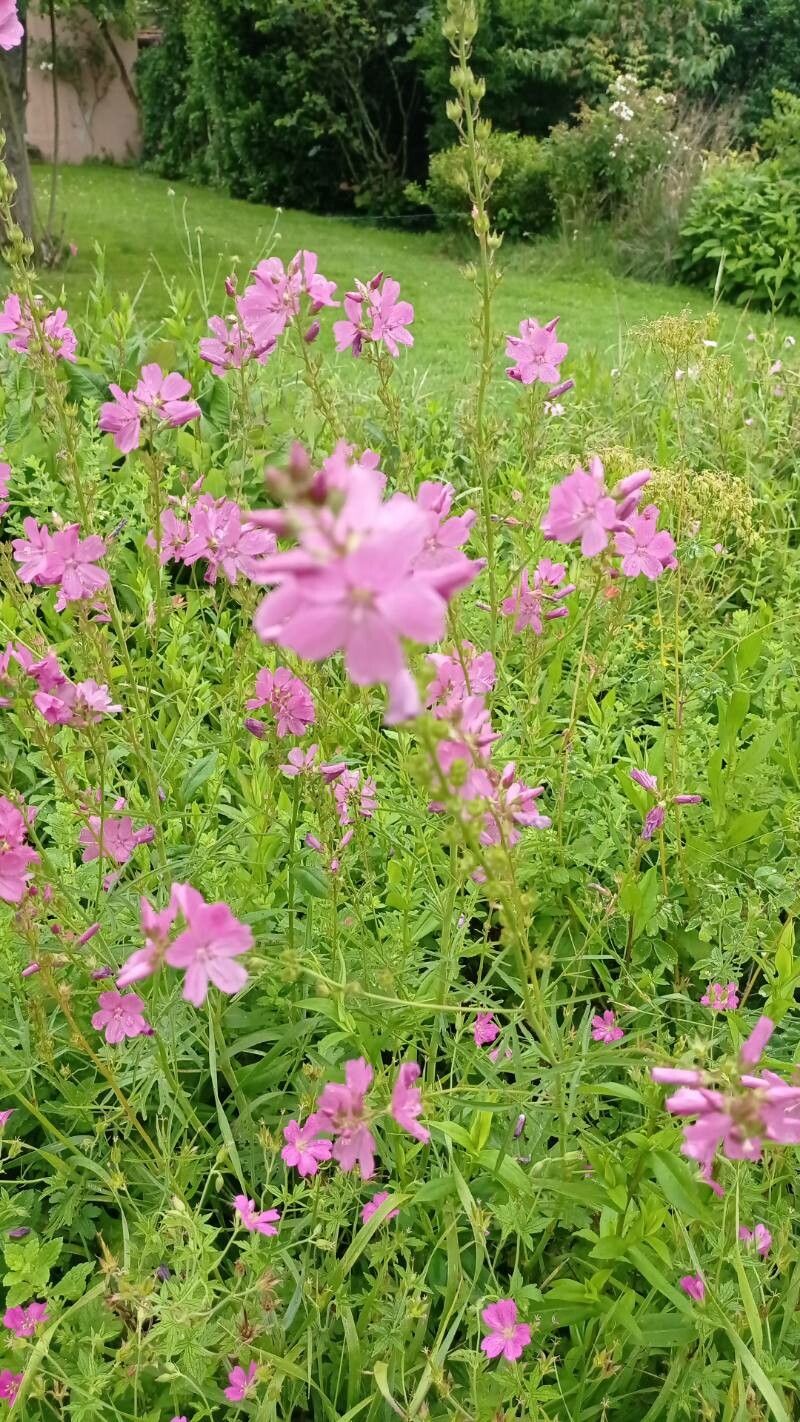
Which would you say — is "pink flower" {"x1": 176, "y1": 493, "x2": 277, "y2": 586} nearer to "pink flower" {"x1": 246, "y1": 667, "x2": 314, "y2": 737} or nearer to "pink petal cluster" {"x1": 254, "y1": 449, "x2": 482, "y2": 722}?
"pink flower" {"x1": 246, "y1": 667, "x2": 314, "y2": 737}

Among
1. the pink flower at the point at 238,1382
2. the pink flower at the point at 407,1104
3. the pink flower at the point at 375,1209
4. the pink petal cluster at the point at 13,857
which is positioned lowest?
the pink flower at the point at 238,1382

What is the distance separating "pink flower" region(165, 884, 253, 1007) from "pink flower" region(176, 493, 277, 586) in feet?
2.31

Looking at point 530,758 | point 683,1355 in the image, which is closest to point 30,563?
point 530,758

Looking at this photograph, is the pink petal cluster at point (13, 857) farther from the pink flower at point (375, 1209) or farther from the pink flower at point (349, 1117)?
the pink flower at point (375, 1209)

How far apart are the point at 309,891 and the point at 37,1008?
48 cm

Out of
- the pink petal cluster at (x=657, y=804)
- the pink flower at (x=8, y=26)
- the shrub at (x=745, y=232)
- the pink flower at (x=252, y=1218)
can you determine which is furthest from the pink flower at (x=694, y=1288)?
the shrub at (x=745, y=232)

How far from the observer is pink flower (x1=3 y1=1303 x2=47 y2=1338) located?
1.34 m

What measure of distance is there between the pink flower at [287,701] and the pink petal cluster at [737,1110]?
84cm

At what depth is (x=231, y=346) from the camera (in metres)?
1.74

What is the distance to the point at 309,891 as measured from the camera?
5.87 feet

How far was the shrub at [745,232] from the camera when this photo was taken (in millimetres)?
9453

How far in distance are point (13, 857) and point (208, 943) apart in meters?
0.45

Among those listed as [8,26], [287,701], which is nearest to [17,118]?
[8,26]

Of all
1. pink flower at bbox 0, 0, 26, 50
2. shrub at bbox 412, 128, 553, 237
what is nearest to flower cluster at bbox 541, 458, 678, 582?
pink flower at bbox 0, 0, 26, 50
